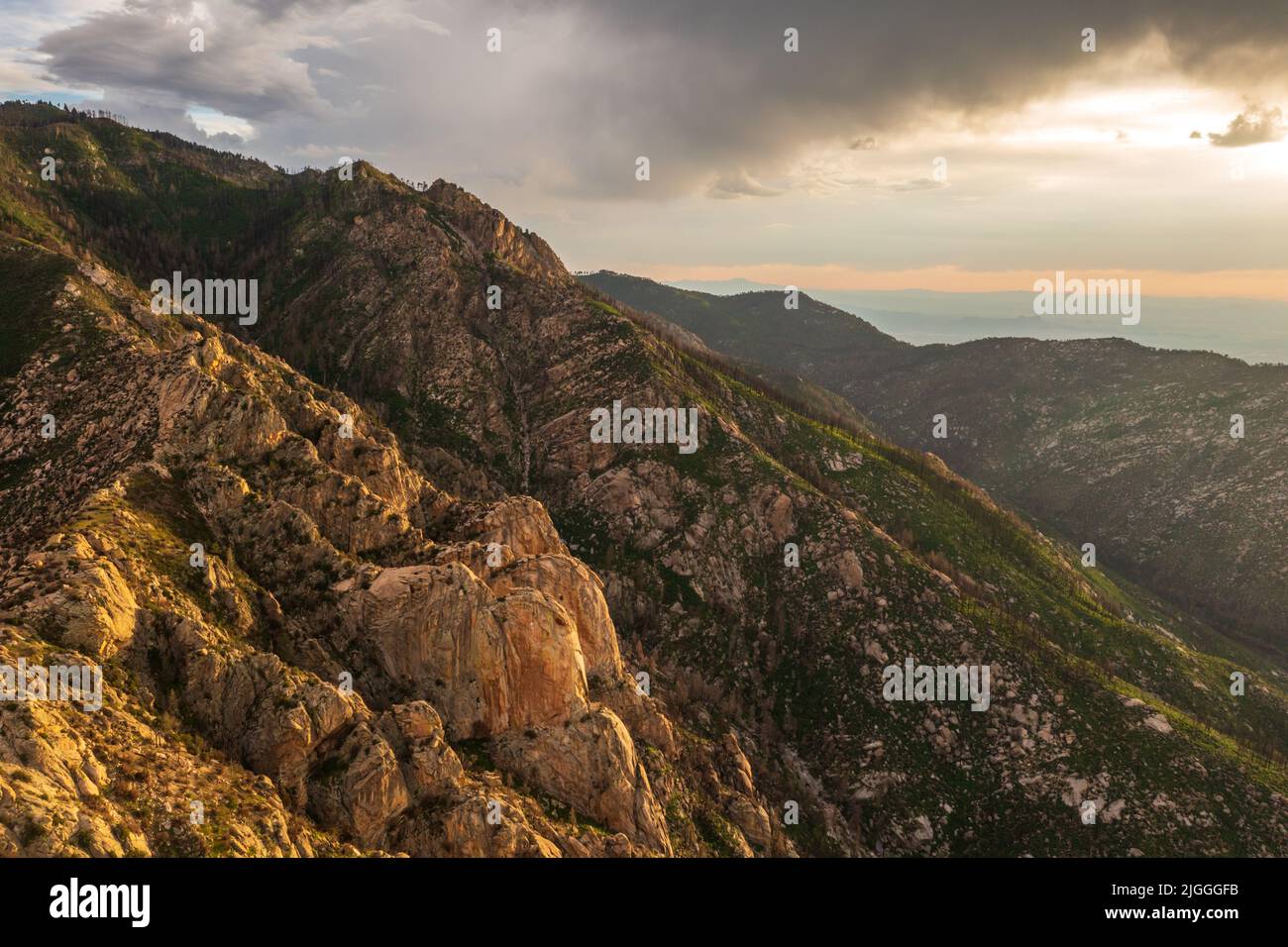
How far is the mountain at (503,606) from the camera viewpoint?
4181 centimetres

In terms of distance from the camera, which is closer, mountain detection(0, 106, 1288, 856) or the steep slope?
the steep slope

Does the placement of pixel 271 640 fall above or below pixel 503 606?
below

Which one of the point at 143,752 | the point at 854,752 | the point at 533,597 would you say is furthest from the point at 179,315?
the point at 854,752

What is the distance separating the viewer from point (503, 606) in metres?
59.5

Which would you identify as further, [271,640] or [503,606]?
[503,606]

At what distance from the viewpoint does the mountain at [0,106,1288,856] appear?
137ft

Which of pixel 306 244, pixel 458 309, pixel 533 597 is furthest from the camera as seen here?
pixel 306 244

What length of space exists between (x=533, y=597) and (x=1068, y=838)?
68178mm

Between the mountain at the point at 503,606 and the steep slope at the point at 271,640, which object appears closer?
the steep slope at the point at 271,640

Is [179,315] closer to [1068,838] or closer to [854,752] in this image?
[854,752]
